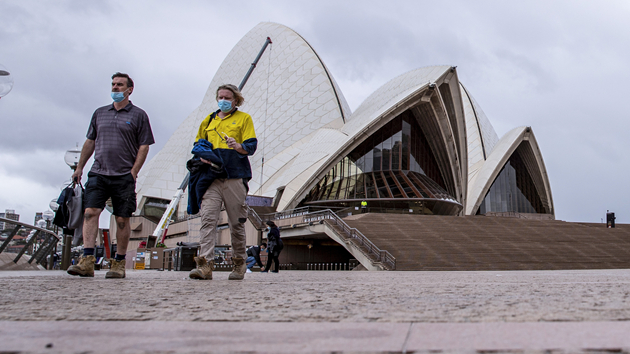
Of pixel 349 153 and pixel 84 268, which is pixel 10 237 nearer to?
pixel 84 268

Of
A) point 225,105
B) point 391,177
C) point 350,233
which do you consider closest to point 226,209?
point 225,105

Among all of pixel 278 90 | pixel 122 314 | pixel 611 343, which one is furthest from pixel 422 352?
pixel 278 90

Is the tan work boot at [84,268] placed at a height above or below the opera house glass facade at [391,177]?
below

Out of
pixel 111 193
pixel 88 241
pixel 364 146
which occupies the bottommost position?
pixel 88 241

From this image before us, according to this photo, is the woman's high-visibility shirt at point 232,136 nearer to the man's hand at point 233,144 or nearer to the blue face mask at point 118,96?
the man's hand at point 233,144

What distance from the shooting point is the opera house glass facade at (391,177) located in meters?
28.4

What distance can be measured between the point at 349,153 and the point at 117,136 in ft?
86.5

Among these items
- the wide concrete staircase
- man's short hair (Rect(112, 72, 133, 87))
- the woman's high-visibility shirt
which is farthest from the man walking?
the wide concrete staircase

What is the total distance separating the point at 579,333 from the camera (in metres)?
0.90

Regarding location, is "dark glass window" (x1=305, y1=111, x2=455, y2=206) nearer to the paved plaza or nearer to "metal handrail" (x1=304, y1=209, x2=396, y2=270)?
"metal handrail" (x1=304, y1=209, x2=396, y2=270)

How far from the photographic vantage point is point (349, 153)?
30531 millimetres

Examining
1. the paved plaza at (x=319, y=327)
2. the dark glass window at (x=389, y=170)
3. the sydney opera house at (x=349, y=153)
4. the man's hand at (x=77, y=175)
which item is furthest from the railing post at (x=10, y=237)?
the dark glass window at (x=389, y=170)

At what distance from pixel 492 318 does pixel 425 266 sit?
41.7 ft

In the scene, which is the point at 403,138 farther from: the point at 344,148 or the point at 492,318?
the point at 492,318
